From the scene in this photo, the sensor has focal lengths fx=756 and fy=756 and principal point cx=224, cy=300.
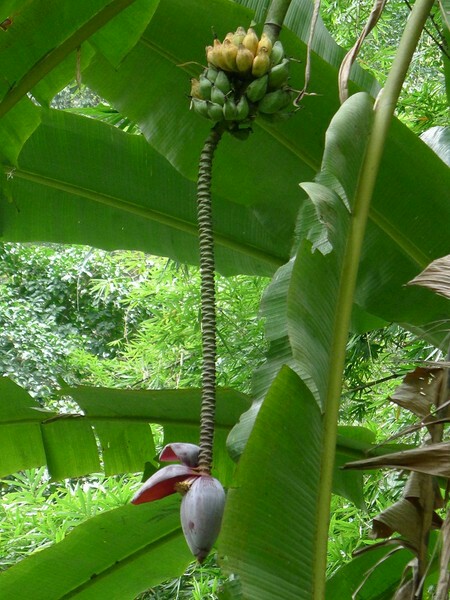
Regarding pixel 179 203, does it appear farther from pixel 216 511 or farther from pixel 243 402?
pixel 216 511

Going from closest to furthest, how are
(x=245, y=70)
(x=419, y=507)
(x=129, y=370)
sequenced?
1. (x=245, y=70)
2. (x=419, y=507)
3. (x=129, y=370)

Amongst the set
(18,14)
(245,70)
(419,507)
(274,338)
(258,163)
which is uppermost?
(18,14)

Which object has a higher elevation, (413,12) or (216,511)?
(413,12)

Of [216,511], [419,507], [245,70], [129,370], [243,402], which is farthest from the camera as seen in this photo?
[129,370]

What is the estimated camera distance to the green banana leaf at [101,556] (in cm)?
109

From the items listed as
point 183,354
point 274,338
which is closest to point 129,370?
point 183,354

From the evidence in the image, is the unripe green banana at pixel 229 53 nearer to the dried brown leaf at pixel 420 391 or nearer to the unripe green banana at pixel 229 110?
the unripe green banana at pixel 229 110

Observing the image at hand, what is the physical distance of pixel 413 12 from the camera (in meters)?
0.87

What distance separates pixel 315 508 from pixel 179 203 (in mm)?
828

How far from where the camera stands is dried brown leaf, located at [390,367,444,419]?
790mm

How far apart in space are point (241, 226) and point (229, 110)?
67 cm

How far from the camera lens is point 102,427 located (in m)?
1.17

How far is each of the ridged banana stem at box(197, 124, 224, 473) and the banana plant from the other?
0.05 metres

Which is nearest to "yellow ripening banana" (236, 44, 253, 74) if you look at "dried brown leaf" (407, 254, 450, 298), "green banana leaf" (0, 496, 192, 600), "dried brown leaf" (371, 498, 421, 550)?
"dried brown leaf" (407, 254, 450, 298)
